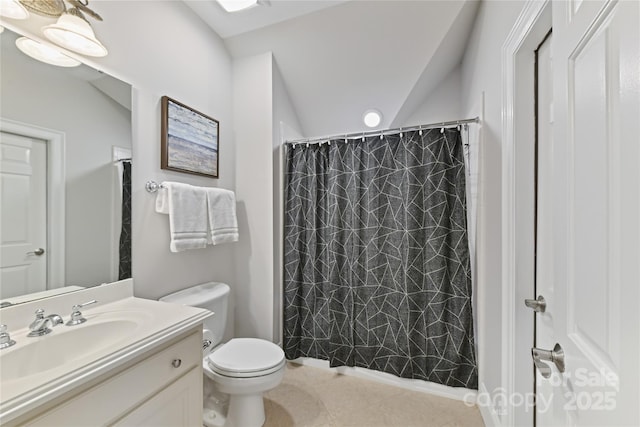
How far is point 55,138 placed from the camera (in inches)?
44.8

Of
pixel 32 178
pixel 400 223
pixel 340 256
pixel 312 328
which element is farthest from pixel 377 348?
pixel 32 178

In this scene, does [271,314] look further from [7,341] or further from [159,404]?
[7,341]

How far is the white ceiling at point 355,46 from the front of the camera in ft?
5.99

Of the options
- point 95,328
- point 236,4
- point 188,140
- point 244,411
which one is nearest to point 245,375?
point 244,411

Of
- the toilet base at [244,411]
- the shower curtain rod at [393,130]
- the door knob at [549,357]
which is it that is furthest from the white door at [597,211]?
the toilet base at [244,411]

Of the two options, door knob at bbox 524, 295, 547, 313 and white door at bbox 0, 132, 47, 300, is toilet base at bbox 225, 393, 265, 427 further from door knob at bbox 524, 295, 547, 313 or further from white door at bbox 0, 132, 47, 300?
door knob at bbox 524, 295, 547, 313

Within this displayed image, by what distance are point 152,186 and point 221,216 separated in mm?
459

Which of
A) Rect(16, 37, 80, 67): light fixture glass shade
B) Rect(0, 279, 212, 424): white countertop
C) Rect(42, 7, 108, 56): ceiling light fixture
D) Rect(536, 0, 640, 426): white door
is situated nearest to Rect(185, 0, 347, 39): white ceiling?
Rect(42, 7, 108, 56): ceiling light fixture

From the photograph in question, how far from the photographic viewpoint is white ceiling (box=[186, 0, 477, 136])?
71.9 inches

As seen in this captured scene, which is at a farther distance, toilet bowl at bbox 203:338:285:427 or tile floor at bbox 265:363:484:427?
tile floor at bbox 265:363:484:427

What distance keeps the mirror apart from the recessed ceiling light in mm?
1805

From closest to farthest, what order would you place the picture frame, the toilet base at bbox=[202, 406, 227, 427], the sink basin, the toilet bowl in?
the sink basin
the toilet bowl
the toilet base at bbox=[202, 406, 227, 427]
the picture frame

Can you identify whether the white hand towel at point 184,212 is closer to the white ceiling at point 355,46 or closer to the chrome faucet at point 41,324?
the chrome faucet at point 41,324

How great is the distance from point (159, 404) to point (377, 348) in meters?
1.40
